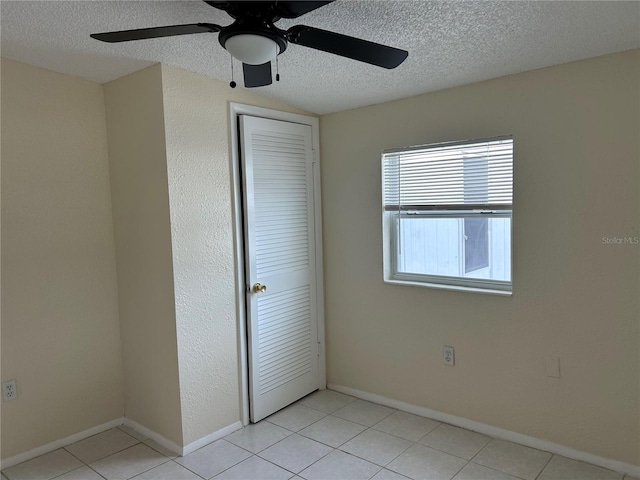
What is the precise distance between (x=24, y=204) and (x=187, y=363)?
1.33 meters

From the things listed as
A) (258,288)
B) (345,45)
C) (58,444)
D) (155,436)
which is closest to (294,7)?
(345,45)

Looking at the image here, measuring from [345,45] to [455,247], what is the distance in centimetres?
169

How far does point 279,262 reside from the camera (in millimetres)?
3234

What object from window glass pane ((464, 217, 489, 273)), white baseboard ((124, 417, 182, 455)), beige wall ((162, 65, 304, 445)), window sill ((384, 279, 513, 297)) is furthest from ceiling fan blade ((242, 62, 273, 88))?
white baseboard ((124, 417, 182, 455))

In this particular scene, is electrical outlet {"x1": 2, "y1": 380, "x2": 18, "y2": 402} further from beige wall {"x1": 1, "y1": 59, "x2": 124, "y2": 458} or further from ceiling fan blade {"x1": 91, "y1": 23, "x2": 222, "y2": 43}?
ceiling fan blade {"x1": 91, "y1": 23, "x2": 222, "y2": 43}

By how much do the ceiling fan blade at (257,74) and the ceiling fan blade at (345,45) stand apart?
28cm

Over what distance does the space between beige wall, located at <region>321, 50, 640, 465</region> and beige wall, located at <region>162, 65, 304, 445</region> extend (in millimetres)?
1006

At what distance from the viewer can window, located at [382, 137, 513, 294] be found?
275cm

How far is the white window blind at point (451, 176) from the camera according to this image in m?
2.72

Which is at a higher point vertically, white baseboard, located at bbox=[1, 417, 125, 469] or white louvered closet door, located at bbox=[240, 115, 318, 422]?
white louvered closet door, located at bbox=[240, 115, 318, 422]

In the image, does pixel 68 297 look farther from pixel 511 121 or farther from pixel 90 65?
pixel 511 121

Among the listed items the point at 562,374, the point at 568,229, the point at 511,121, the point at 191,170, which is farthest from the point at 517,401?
the point at 191,170

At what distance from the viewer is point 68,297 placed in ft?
9.37

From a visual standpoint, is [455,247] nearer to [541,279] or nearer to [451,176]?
[451,176]
